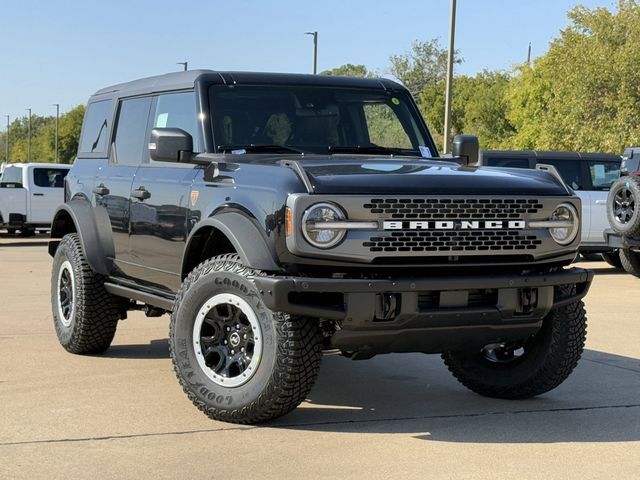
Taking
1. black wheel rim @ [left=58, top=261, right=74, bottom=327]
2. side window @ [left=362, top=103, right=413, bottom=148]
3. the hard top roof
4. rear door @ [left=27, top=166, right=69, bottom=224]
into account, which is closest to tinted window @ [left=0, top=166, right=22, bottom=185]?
rear door @ [left=27, top=166, right=69, bottom=224]

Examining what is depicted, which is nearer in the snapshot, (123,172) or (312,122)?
(312,122)

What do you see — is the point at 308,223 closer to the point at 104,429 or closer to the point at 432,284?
the point at 432,284

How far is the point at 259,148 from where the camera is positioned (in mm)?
6750

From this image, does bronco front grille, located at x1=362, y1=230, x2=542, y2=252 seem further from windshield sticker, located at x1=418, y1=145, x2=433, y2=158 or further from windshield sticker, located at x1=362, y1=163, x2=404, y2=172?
windshield sticker, located at x1=418, y1=145, x2=433, y2=158

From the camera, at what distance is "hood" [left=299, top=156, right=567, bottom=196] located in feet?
18.1

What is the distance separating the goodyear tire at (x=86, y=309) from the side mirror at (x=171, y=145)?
5.80ft

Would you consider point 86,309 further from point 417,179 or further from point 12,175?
point 12,175

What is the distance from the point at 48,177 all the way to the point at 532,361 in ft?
68.1

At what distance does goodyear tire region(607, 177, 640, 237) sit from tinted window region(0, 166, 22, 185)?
15.4m

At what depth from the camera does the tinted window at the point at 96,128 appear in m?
8.36

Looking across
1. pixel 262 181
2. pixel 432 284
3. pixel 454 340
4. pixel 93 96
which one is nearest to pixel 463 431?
pixel 454 340

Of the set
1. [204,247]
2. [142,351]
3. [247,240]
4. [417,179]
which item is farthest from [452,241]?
[142,351]

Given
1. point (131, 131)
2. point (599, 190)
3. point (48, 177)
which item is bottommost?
point (48, 177)

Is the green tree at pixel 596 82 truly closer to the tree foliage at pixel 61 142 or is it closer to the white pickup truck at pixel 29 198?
the white pickup truck at pixel 29 198
